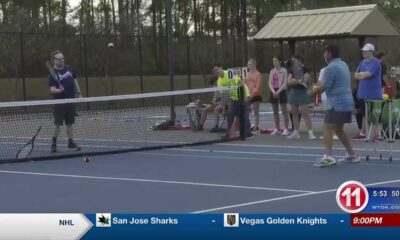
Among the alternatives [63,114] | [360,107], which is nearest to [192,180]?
[63,114]

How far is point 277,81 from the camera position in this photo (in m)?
16.4

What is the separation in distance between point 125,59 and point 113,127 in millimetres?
16760

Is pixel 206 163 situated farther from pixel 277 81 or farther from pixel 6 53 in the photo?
pixel 6 53

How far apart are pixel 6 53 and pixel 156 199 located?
78.6 feet

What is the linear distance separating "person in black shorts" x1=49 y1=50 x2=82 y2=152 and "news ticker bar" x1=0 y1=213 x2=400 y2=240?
896cm

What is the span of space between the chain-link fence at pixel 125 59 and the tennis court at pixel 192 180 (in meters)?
18.5

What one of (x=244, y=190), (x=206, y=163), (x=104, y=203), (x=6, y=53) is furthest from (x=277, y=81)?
(x=6, y=53)

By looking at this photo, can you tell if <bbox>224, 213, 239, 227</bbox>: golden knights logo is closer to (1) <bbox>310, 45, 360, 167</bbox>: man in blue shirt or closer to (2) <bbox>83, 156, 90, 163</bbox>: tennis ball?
(1) <bbox>310, 45, 360, 167</bbox>: man in blue shirt

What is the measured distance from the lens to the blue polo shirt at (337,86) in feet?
37.0

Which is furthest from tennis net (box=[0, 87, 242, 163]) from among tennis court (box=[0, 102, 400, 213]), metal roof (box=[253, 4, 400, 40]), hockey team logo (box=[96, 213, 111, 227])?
hockey team logo (box=[96, 213, 111, 227])

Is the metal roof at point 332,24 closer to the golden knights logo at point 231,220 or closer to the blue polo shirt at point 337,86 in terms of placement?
the blue polo shirt at point 337,86

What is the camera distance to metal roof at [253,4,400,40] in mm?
18203

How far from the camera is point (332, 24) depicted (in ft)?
61.4

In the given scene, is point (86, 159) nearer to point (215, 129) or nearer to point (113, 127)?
point (215, 129)
